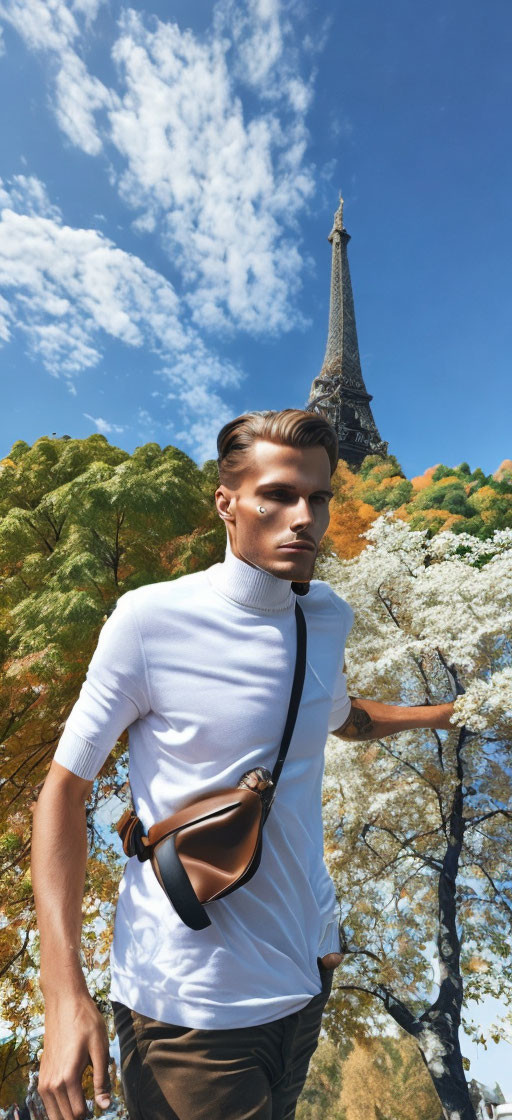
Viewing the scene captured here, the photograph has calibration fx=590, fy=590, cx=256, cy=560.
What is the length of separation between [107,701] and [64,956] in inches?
16.6

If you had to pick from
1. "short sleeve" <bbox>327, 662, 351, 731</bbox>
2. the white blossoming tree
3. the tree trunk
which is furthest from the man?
the tree trunk

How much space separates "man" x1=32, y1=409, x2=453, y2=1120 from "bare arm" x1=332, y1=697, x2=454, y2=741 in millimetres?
335

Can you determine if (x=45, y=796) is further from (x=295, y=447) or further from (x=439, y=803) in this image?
(x=439, y=803)

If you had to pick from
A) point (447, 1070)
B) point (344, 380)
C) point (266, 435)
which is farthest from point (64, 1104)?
point (344, 380)

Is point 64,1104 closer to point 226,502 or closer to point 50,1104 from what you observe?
point 50,1104

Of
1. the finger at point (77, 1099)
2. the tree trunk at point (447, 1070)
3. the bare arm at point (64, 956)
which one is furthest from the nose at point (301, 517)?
the tree trunk at point (447, 1070)

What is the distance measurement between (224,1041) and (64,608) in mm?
5729

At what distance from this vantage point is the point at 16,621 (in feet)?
22.5

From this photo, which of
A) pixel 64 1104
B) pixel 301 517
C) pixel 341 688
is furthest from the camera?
pixel 341 688

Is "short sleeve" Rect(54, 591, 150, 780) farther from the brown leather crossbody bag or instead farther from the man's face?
the man's face

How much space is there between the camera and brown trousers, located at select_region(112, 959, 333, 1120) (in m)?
0.98

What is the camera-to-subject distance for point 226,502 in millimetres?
1338

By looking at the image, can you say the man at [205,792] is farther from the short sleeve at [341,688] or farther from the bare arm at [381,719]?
the bare arm at [381,719]

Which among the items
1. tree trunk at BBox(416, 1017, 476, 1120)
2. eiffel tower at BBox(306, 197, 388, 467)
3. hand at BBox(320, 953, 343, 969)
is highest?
eiffel tower at BBox(306, 197, 388, 467)
